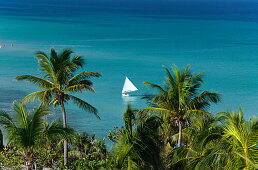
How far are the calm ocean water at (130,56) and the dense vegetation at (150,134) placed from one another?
14.5m

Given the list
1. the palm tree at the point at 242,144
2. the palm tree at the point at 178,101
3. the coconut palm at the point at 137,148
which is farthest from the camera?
the palm tree at the point at 178,101

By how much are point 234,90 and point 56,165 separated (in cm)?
3316

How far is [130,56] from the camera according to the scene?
202ft

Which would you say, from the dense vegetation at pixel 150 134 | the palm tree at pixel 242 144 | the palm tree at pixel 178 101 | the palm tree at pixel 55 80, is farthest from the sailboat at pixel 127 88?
the palm tree at pixel 242 144

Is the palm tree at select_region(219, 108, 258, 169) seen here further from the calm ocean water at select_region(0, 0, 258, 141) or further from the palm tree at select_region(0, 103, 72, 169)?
the calm ocean water at select_region(0, 0, 258, 141)

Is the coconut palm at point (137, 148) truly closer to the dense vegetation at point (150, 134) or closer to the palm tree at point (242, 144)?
the dense vegetation at point (150, 134)

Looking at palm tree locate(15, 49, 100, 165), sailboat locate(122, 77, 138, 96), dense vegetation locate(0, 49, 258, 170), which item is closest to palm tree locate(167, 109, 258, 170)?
dense vegetation locate(0, 49, 258, 170)

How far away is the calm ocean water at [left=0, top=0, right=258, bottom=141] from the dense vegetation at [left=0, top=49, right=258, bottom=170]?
1454 cm

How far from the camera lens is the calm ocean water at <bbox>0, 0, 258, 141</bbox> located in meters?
40.5

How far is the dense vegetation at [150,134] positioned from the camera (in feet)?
28.9

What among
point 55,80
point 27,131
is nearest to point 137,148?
point 27,131

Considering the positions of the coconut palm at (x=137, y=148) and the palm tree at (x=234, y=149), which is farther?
the coconut palm at (x=137, y=148)

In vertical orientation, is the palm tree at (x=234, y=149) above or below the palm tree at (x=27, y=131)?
below

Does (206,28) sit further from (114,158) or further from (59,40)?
(114,158)
